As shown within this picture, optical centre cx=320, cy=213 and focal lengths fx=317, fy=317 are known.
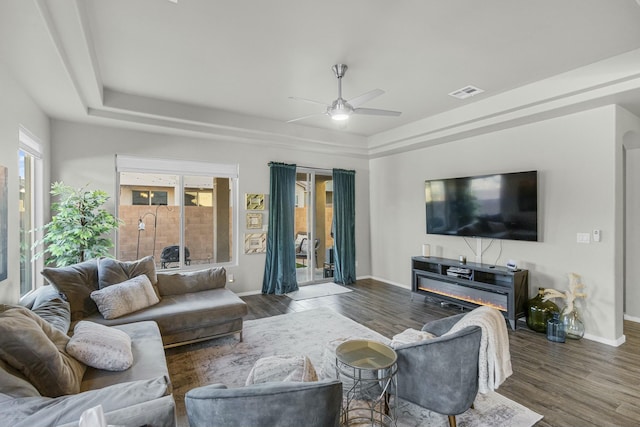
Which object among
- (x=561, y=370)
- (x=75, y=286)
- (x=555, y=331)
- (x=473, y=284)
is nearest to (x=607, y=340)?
(x=555, y=331)

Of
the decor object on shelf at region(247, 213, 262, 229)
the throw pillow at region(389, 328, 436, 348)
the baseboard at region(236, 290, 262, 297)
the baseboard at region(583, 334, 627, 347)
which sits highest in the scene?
the decor object on shelf at region(247, 213, 262, 229)

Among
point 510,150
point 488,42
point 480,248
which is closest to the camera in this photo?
point 488,42

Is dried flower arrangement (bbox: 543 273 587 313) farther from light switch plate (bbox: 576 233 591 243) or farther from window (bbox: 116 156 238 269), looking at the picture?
window (bbox: 116 156 238 269)

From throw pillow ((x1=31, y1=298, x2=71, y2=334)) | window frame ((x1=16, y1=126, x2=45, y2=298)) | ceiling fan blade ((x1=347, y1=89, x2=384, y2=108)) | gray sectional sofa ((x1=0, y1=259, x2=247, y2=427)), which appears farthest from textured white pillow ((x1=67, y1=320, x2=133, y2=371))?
ceiling fan blade ((x1=347, y1=89, x2=384, y2=108))

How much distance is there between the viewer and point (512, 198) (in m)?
4.23

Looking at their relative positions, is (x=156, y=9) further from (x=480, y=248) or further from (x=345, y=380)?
(x=480, y=248)

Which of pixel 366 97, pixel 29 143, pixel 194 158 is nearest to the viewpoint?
pixel 366 97

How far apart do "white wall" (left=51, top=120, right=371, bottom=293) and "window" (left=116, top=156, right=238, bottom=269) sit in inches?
5.8

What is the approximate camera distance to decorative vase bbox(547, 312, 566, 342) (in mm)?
3505

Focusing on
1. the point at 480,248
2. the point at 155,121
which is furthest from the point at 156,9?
the point at 480,248

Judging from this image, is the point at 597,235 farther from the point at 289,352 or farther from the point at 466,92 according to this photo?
the point at 289,352

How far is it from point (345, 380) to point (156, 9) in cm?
305

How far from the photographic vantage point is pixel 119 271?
3406mm

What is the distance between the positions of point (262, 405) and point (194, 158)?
4556 millimetres
